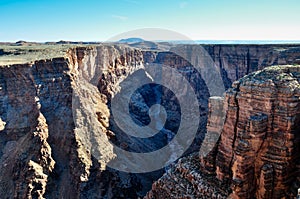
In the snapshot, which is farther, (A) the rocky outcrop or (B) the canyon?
(B) the canyon

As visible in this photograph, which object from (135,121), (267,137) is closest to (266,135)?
(267,137)

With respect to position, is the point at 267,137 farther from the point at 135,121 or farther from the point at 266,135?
the point at 135,121

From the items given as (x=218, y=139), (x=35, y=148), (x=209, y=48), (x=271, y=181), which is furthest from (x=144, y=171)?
(x=209, y=48)

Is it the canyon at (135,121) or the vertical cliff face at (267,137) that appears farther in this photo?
the canyon at (135,121)

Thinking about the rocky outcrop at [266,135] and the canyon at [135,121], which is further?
the canyon at [135,121]

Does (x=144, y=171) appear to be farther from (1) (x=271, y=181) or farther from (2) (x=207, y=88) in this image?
(2) (x=207, y=88)
